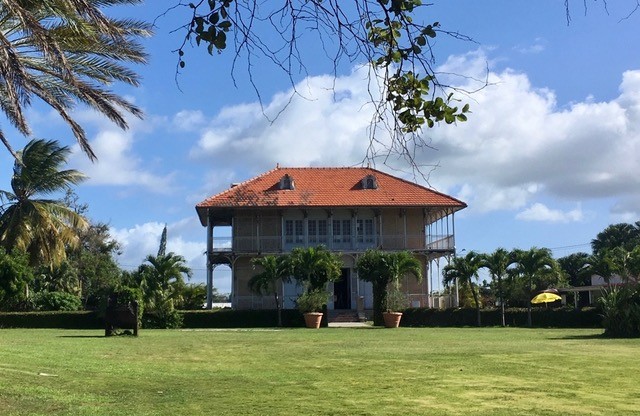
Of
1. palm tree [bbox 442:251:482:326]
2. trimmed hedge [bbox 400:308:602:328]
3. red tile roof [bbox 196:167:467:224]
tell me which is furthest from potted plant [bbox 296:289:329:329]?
red tile roof [bbox 196:167:467:224]

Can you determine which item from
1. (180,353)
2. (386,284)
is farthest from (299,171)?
(180,353)

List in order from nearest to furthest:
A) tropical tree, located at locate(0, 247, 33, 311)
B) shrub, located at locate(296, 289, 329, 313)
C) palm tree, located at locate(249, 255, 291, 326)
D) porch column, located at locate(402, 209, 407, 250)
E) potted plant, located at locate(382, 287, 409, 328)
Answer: tropical tree, located at locate(0, 247, 33, 311), shrub, located at locate(296, 289, 329, 313), potted plant, located at locate(382, 287, 409, 328), palm tree, located at locate(249, 255, 291, 326), porch column, located at locate(402, 209, 407, 250)

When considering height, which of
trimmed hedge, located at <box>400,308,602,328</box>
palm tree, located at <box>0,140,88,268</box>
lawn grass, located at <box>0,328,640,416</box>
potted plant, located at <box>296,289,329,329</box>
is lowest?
lawn grass, located at <box>0,328,640,416</box>

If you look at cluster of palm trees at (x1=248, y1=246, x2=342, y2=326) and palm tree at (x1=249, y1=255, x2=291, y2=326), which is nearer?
cluster of palm trees at (x1=248, y1=246, x2=342, y2=326)

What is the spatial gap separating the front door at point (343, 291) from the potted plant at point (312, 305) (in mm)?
10039

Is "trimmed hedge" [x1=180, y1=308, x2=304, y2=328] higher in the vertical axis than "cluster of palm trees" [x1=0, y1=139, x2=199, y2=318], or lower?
lower

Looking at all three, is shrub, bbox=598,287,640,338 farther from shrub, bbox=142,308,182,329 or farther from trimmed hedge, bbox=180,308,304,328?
shrub, bbox=142,308,182,329

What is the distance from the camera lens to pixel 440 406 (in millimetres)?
7641

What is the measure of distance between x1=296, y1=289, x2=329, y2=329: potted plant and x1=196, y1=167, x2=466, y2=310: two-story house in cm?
802

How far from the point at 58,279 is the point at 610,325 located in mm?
35885

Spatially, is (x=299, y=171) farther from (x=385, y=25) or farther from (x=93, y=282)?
(x=385, y=25)

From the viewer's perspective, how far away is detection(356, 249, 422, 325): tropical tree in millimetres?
32406

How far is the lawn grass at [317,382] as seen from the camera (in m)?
7.50

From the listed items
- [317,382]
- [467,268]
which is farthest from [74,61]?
[467,268]
